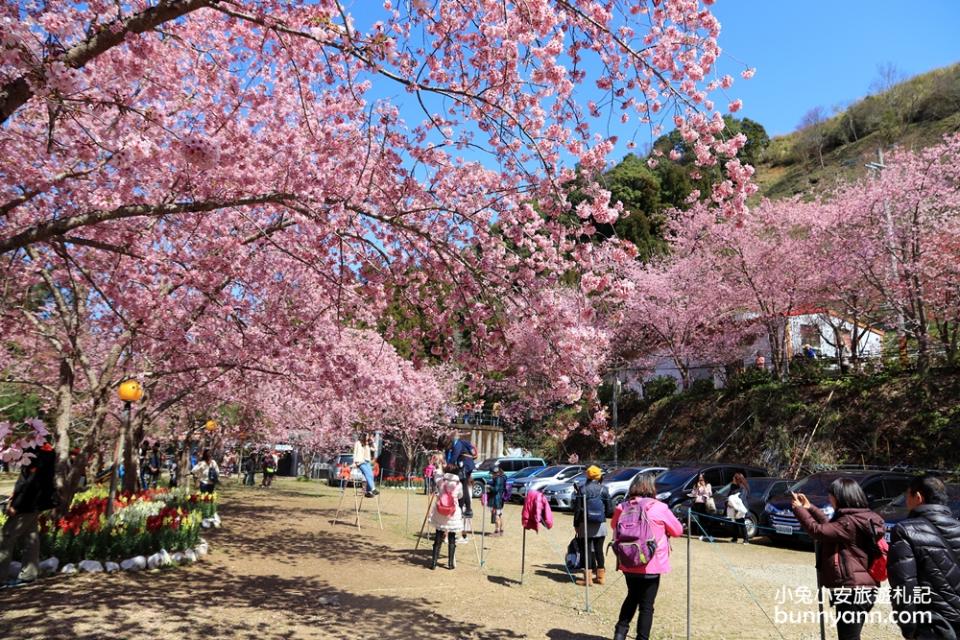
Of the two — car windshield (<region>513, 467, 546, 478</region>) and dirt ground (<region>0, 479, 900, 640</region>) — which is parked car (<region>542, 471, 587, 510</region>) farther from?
dirt ground (<region>0, 479, 900, 640</region>)

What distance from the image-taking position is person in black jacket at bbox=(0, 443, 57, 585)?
7.02 metres

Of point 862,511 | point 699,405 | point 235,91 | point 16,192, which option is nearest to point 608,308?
point 862,511

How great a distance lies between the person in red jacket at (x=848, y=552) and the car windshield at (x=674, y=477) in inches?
452

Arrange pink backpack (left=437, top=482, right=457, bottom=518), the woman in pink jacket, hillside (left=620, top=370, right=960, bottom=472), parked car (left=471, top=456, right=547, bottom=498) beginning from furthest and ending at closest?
parked car (left=471, top=456, right=547, bottom=498) → hillside (left=620, top=370, right=960, bottom=472) → pink backpack (left=437, top=482, right=457, bottom=518) → the woman in pink jacket

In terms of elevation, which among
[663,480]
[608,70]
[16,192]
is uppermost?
[608,70]

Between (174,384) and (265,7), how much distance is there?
9043 millimetres

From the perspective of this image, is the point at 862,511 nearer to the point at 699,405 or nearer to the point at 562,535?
the point at 562,535

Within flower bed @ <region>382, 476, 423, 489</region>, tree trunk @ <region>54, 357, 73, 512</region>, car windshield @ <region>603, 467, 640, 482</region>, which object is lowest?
flower bed @ <region>382, 476, 423, 489</region>

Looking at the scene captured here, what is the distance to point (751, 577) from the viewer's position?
29.0ft

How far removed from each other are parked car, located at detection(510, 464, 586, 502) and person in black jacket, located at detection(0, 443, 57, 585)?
47.6 feet

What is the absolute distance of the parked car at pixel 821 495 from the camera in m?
11.7

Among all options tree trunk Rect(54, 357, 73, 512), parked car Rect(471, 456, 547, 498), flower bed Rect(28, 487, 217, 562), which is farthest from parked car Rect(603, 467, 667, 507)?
tree trunk Rect(54, 357, 73, 512)

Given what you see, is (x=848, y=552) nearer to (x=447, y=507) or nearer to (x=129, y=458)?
(x=447, y=507)

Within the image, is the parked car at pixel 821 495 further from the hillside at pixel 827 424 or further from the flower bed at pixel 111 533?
the flower bed at pixel 111 533
